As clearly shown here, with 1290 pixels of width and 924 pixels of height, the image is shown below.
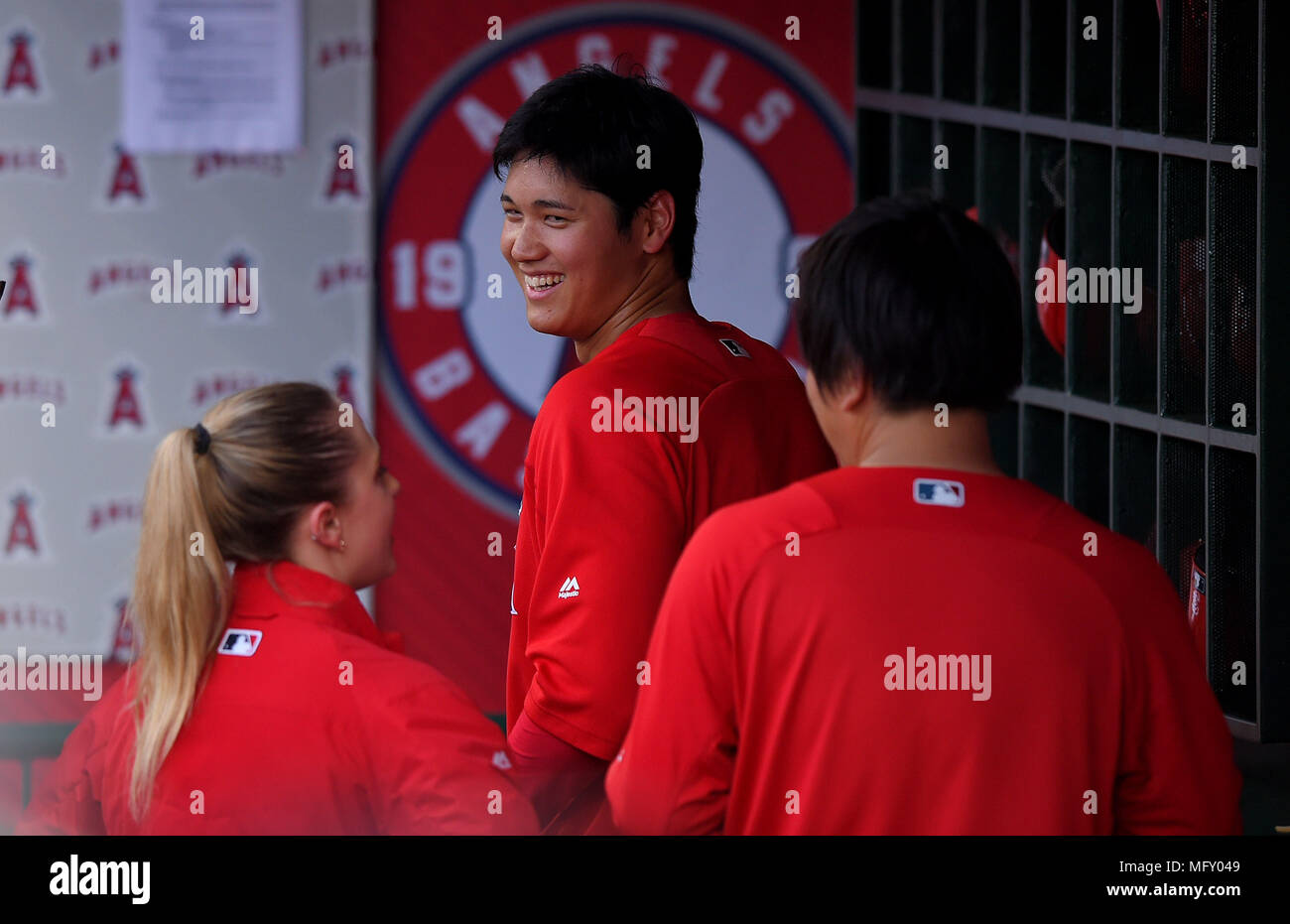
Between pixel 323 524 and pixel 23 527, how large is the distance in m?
2.34

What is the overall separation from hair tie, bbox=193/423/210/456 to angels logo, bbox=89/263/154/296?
222 centimetres

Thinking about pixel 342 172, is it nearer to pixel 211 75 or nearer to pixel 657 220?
pixel 211 75

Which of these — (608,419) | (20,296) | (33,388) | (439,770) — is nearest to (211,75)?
(20,296)

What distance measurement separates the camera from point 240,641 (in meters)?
1.37

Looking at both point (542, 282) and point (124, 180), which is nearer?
point (542, 282)

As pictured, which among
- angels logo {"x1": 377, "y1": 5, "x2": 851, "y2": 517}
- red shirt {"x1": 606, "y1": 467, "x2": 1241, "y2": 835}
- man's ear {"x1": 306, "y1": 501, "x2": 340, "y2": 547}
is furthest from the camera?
angels logo {"x1": 377, "y1": 5, "x2": 851, "y2": 517}

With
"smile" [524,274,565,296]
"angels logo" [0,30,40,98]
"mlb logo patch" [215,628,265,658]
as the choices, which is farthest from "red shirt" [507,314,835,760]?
"angels logo" [0,30,40,98]

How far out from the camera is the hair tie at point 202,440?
1374 mm

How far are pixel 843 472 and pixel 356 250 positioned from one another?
2.65 m

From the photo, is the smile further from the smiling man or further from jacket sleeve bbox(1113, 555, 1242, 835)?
jacket sleeve bbox(1113, 555, 1242, 835)

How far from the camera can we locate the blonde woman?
132 cm

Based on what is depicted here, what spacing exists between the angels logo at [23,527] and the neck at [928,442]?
2.89m

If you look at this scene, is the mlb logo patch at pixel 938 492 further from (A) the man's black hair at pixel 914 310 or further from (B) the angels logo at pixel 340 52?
(B) the angels logo at pixel 340 52
